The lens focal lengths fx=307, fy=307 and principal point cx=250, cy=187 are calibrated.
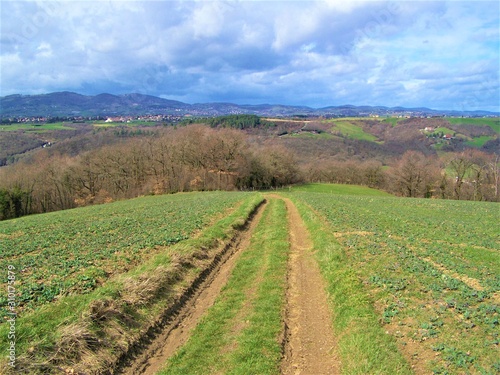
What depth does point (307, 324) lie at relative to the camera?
34.4 ft

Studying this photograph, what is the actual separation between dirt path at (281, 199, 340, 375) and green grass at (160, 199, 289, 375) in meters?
0.40

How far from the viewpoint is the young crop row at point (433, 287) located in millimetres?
8375

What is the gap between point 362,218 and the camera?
26.4 meters

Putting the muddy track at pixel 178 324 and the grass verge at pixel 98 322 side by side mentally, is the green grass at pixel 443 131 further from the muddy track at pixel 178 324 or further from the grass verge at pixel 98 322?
the grass verge at pixel 98 322

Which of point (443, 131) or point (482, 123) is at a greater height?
point (482, 123)

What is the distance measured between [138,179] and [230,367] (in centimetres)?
7590

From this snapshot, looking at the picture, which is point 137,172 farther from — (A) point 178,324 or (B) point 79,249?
(A) point 178,324

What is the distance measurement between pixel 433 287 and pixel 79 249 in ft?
57.1

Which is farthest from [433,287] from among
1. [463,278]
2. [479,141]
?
[479,141]

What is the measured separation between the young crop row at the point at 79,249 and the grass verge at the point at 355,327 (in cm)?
920

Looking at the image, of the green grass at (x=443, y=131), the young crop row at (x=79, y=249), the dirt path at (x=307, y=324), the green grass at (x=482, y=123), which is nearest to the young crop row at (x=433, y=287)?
the dirt path at (x=307, y=324)

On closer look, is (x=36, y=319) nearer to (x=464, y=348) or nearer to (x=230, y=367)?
(x=230, y=367)

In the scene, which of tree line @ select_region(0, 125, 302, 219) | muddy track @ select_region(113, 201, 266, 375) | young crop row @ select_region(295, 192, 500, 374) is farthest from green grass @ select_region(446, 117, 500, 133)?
muddy track @ select_region(113, 201, 266, 375)

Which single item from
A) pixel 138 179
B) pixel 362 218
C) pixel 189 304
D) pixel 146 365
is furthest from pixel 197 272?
pixel 138 179
